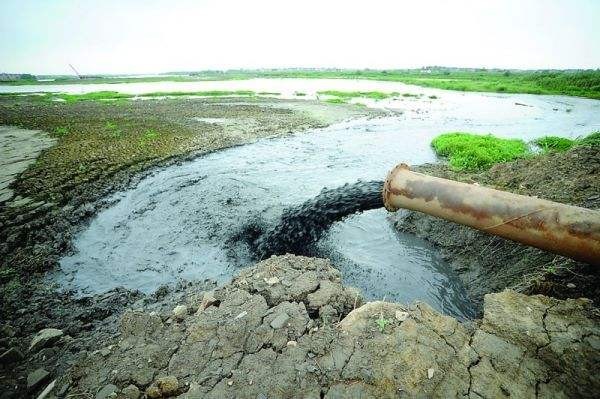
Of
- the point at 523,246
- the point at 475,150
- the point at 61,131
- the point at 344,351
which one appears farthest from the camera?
the point at 61,131

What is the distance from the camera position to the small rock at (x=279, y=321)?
3.21 m

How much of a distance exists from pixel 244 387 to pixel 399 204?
2.99m

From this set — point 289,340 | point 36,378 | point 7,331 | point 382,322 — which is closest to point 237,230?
point 7,331

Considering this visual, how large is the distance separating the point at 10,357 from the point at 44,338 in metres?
0.36

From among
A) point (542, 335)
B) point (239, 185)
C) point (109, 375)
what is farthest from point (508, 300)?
point (239, 185)

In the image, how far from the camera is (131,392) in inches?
108

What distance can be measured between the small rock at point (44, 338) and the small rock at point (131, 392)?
5.98ft

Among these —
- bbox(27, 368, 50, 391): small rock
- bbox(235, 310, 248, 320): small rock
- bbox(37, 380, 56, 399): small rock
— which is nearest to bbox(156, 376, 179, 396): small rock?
bbox(235, 310, 248, 320): small rock

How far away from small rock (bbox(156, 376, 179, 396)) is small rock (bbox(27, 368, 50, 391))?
151 centimetres

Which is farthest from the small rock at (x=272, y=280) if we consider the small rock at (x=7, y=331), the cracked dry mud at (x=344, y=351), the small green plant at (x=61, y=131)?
the small green plant at (x=61, y=131)

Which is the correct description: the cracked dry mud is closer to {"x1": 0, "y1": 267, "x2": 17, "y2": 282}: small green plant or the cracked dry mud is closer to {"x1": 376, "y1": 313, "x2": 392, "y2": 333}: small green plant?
{"x1": 376, "y1": 313, "x2": 392, "y2": 333}: small green plant

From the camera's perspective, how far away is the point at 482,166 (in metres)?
10.4

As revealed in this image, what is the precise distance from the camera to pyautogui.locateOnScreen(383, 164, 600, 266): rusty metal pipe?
120 inches

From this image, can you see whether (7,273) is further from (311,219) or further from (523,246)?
(523,246)
